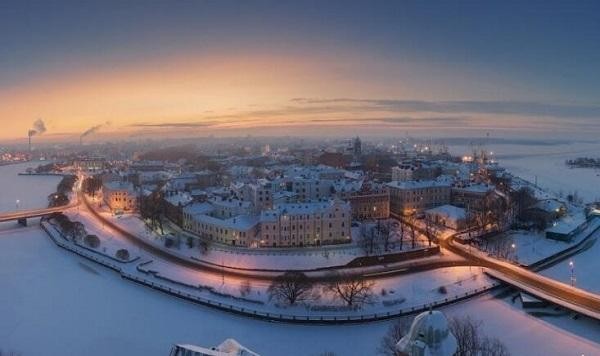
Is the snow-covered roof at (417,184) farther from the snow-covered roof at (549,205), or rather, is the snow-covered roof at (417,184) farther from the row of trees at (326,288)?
the row of trees at (326,288)

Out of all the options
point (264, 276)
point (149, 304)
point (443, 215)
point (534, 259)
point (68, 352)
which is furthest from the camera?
point (443, 215)

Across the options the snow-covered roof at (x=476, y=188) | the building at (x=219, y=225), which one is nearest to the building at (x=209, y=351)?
the building at (x=219, y=225)

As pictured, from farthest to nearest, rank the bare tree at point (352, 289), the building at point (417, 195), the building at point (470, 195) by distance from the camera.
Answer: the building at point (417, 195), the building at point (470, 195), the bare tree at point (352, 289)

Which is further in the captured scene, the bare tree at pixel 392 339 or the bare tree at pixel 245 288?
the bare tree at pixel 245 288

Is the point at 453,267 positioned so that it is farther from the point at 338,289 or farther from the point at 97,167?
the point at 97,167

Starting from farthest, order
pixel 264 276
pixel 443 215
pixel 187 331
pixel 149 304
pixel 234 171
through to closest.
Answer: pixel 234 171 < pixel 443 215 < pixel 264 276 < pixel 149 304 < pixel 187 331

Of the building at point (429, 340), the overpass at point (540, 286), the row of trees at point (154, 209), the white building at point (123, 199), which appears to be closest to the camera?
the building at point (429, 340)

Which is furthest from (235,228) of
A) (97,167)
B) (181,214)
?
(97,167)
